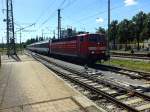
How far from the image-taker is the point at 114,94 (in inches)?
454

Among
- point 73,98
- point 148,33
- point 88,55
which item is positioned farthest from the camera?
point 148,33

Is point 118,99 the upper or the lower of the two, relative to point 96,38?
lower

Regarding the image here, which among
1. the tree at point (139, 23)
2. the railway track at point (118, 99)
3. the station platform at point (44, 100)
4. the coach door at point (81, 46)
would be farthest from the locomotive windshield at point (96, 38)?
the tree at point (139, 23)

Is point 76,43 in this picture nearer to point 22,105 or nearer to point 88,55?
point 88,55

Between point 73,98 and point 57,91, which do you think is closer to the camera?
point 73,98

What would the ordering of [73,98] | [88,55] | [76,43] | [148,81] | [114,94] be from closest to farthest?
[73,98] < [114,94] < [148,81] < [88,55] < [76,43]

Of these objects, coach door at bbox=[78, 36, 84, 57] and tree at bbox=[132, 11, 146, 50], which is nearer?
coach door at bbox=[78, 36, 84, 57]

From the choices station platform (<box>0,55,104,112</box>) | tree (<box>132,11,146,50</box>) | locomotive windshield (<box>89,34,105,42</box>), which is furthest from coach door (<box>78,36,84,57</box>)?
tree (<box>132,11,146,50</box>)

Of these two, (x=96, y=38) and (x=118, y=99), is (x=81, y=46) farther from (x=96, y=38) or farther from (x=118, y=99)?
(x=118, y=99)

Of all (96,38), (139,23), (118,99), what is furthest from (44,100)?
(139,23)

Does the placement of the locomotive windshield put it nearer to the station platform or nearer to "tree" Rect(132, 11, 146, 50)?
the station platform

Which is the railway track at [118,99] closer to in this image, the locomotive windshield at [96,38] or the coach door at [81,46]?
the locomotive windshield at [96,38]

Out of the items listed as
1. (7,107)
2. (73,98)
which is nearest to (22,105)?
(7,107)

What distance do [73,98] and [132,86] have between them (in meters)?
3.80
